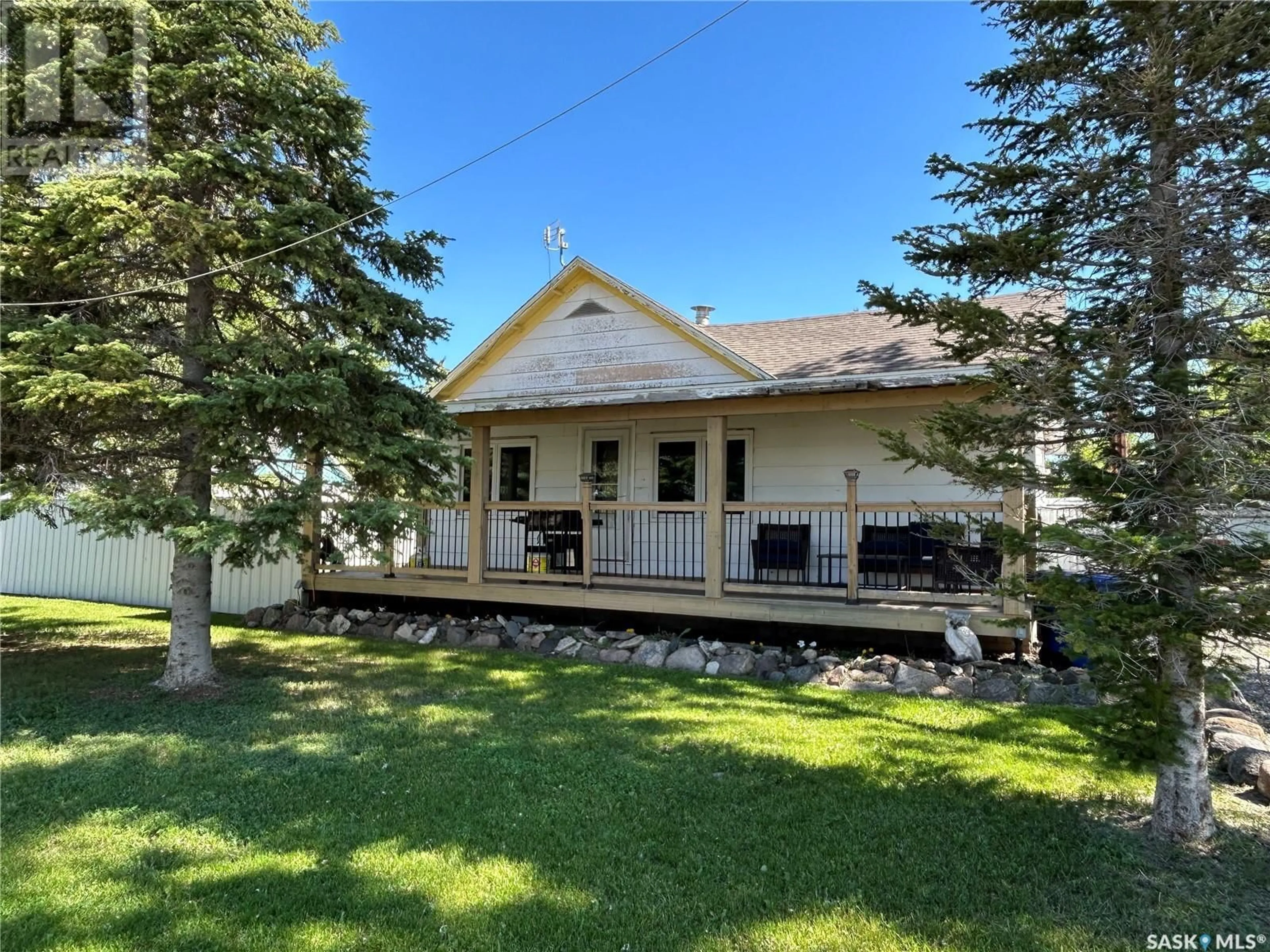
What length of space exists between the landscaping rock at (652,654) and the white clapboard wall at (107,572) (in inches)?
260

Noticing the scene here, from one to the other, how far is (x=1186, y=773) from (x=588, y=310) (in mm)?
9699

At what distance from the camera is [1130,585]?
3.28 meters

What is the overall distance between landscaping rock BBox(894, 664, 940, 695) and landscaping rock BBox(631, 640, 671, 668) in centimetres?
250

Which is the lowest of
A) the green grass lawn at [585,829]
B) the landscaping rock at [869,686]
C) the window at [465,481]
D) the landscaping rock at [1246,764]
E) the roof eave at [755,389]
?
the landscaping rock at [869,686]

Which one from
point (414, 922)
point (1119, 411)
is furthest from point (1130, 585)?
point (414, 922)

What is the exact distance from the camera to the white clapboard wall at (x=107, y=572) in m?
11.9

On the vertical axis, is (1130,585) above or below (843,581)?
above

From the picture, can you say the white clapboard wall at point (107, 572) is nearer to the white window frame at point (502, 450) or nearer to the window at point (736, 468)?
the white window frame at point (502, 450)

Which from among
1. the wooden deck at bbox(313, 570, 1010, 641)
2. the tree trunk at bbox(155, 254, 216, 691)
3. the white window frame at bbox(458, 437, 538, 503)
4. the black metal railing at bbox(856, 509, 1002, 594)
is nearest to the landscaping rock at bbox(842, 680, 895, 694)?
the wooden deck at bbox(313, 570, 1010, 641)

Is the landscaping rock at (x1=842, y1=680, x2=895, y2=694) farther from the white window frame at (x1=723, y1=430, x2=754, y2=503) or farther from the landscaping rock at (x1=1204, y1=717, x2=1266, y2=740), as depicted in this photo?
the white window frame at (x1=723, y1=430, x2=754, y2=503)

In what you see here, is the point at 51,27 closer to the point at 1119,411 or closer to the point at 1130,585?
the point at 1119,411

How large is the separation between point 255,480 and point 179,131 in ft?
10.3

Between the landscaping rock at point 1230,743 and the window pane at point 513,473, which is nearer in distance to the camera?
the landscaping rock at point 1230,743

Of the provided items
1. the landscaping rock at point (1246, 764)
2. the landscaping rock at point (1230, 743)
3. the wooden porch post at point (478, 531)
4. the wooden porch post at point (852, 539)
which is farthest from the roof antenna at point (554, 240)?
the landscaping rock at point (1246, 764)
